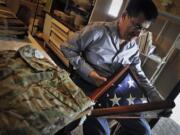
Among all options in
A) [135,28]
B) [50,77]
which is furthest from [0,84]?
[135,28]

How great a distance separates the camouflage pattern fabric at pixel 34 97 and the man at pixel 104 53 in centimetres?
37

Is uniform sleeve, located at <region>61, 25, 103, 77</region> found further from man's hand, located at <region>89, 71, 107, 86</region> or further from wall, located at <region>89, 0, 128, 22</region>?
wall, located at <region>89, 0, 128, 22</region>

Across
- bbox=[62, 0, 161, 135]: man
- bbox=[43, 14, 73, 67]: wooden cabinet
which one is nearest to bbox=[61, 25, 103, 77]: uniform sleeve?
bbox=[62, 0, 161, 135]: man

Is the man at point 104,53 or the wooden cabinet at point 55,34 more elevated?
the man at point 104,53

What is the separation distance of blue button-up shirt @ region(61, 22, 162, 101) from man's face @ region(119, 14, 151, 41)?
0.07m

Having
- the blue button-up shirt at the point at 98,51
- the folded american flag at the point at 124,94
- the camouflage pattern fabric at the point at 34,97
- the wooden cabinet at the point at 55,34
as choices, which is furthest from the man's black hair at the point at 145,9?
the wooden cabinet at the point at 55,34

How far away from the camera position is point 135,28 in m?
1.31

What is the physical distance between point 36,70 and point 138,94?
0.67 meters

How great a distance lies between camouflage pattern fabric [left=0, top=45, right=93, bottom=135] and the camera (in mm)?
720

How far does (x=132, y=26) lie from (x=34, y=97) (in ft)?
2.64

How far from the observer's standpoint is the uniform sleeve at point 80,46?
1.39m

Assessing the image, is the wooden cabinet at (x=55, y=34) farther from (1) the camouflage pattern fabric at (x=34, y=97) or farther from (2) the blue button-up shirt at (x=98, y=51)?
(1) the camouflage pattern fabric at (x=34, y=97)

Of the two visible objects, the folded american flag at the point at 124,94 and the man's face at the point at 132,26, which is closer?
the folded american flag at the point at 124,94

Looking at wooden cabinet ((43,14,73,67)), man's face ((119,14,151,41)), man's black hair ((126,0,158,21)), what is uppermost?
man's black hair ((126,0,158,21))
